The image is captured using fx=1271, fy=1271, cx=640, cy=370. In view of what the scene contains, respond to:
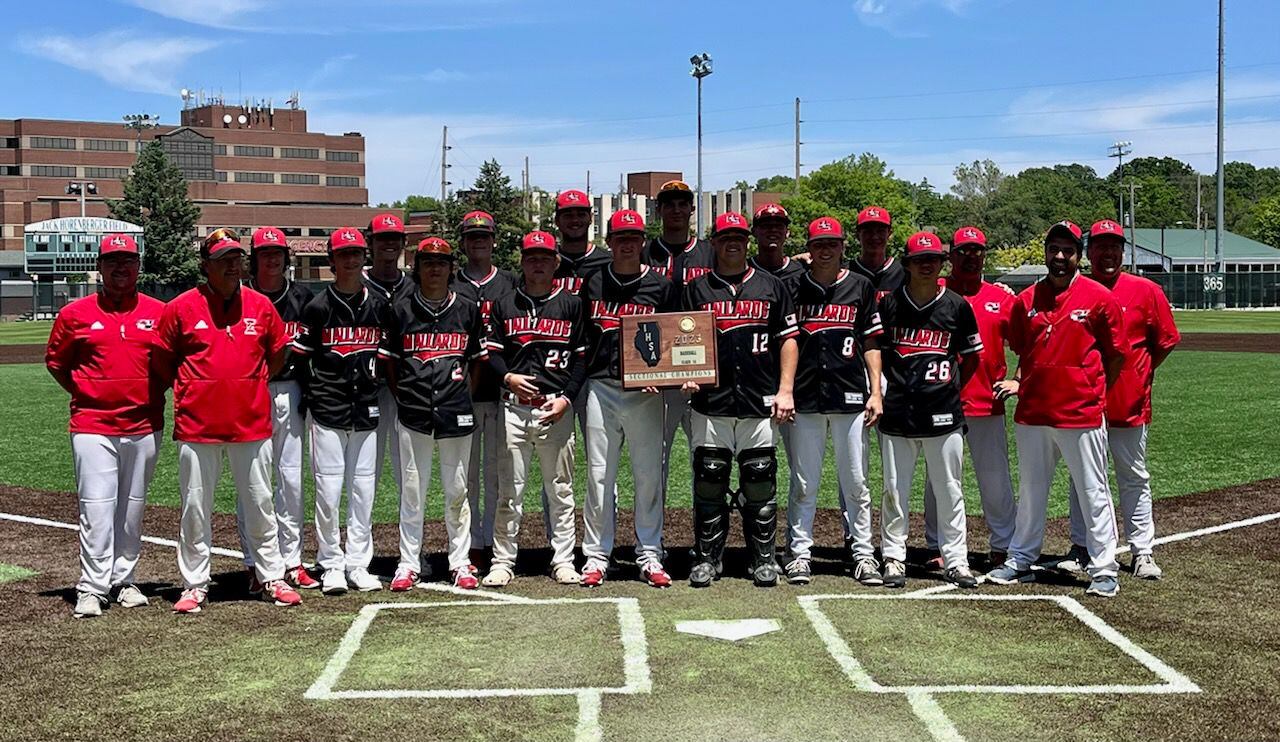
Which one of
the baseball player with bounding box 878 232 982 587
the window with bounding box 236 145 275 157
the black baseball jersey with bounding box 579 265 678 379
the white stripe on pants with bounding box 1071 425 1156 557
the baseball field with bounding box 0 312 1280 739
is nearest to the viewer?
the baseball field with bounding box 0 312 1280 739

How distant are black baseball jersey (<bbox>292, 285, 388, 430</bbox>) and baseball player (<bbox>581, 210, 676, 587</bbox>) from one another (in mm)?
1332

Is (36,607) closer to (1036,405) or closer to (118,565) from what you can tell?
(118,565)

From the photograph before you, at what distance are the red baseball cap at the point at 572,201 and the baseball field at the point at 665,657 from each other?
7.79 feet

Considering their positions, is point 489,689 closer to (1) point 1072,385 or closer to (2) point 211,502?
(2) point 211,502

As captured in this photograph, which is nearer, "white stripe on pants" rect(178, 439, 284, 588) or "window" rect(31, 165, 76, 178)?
"white stripe on pants" rect(178, 439, 284, 588)

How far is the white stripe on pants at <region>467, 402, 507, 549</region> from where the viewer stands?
8172mm

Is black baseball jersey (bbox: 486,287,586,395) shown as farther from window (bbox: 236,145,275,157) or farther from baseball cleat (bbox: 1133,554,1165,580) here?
window (bbox: 236,145,275,157)

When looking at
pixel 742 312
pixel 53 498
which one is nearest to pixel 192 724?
pixel 742 312

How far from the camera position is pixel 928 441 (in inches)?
307

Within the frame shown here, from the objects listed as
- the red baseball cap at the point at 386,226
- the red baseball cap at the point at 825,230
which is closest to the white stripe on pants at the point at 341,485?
the red baseball cap at the point at 386,226

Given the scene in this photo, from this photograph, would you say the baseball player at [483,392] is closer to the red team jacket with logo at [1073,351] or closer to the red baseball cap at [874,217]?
the red baseball cap at [874,217]

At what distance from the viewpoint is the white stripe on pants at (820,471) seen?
25.8ft

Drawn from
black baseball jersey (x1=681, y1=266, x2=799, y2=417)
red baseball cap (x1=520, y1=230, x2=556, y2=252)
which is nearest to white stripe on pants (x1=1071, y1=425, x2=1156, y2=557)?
black baseball jersey (x1=681, y1=266, x2=799, y2=417)

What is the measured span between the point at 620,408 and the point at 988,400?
2387mm
